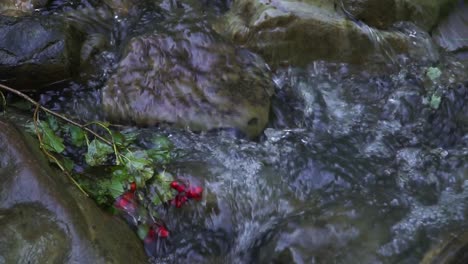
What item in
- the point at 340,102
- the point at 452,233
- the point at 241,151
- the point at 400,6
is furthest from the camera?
the point at 400,6

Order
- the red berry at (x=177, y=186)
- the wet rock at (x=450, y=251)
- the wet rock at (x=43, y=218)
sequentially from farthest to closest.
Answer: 1. the red berry at (x=177, y=186)
2. the wet rock at (x=450, y=251)
3. the wet rock at (x=43, y=218)

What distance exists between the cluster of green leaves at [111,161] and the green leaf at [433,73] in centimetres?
202

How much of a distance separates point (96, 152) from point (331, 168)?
1.34m

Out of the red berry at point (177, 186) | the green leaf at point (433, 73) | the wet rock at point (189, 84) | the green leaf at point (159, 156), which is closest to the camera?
the red berry at point (177, 186)

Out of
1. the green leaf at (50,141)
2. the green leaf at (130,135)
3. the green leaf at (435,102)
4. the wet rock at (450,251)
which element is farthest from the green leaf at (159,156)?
the green leaf at (435,102)

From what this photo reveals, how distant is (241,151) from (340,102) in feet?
2.88

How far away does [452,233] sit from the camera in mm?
2586

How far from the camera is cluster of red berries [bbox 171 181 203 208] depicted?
9.34 feet

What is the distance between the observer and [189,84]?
137 inches

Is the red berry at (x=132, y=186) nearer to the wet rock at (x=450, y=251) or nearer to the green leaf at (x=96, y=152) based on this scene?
the green leaf at (x=96, y=152)

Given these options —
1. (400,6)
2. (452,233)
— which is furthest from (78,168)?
(400,6)

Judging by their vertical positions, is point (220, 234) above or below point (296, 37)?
below

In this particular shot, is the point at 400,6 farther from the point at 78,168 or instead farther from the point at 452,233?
the point at 78,168

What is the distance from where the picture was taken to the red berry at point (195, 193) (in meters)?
2.86
